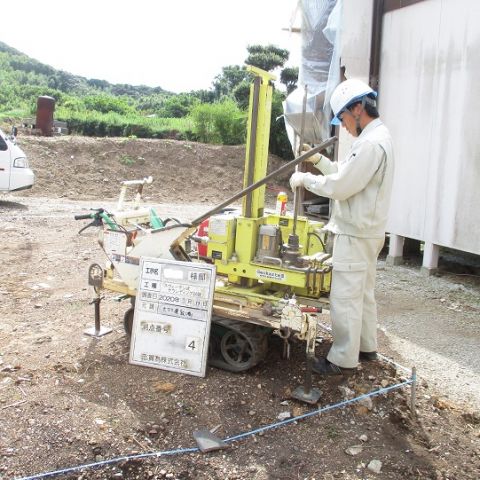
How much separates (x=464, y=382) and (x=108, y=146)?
13943 mm

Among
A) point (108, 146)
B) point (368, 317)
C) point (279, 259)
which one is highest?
point (108, 146)

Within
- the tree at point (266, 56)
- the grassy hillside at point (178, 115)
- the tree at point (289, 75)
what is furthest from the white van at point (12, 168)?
the tree at point (266, 56)

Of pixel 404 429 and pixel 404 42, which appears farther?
pixel 404 42

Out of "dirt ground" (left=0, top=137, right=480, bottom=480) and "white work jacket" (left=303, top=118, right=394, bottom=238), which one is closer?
"dirt ground" (left=0, top=137, right=480, bottom=480)

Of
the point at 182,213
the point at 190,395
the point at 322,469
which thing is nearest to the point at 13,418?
the point at 190,395

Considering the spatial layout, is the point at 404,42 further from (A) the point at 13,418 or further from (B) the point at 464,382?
(A) the point at 13,418

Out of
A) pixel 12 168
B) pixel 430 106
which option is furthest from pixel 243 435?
pixel 12 168

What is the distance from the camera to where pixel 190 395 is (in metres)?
3.72

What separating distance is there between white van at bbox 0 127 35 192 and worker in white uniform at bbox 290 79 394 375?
9.14m

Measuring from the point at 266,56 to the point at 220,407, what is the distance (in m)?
24.0

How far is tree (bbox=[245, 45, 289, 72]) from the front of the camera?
84.1 feet

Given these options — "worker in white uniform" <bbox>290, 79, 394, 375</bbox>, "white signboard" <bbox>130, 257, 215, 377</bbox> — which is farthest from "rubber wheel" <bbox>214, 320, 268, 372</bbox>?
"worker in white uniform" <bbox>290, 79, 394, 375</bbox>

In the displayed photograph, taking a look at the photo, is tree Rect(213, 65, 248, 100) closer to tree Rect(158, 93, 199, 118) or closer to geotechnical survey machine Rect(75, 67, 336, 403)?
tree Rect(158, 93, 199, 118)

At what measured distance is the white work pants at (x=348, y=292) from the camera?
389cm
